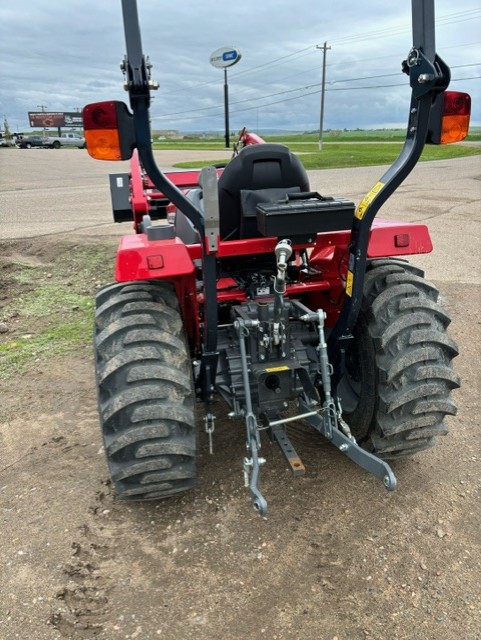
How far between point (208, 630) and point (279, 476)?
1.09 metres

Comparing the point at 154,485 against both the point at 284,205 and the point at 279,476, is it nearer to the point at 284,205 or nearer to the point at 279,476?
the point at 279,476

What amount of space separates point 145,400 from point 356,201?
11.5 meters

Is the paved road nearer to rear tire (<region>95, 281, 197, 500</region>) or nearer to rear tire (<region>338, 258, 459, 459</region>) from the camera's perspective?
rear tire (<region>338, 258, 459, 459</region>)

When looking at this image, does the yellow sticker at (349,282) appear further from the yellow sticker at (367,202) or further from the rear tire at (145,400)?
the rear tire at (145,400)

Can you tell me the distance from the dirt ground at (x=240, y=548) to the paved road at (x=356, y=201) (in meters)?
4.73

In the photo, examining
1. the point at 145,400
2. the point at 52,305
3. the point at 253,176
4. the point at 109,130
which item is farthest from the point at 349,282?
the point at 52,305

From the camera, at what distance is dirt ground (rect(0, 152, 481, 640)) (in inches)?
91.0

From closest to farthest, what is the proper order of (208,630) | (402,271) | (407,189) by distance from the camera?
(208,630) < (402,271) < (407,189)

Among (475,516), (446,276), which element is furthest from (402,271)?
(446,276)

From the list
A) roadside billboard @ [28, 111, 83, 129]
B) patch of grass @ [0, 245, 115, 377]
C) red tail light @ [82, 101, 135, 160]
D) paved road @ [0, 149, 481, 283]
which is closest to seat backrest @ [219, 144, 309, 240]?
red tail light @ [82, 101, 135, 160]

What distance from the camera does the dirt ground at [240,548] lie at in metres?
2.31

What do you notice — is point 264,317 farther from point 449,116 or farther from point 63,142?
point 63,142

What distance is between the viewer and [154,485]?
267cm

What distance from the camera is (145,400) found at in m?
2.54
